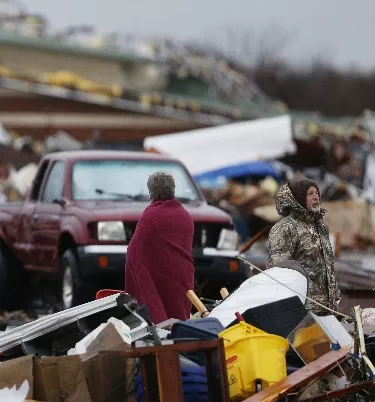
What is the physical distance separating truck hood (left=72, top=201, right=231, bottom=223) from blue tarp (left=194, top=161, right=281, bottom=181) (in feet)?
49.6

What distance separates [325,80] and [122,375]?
458 feet

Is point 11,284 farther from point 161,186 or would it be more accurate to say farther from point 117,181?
point 161,186

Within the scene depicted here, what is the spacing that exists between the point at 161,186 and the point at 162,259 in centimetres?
→ 55

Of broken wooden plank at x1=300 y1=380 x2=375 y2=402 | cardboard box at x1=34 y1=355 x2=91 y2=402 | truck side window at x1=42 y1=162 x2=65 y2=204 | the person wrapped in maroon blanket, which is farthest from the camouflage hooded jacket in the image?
truck side window at x1=42 y1=162 x2=65 y2=204

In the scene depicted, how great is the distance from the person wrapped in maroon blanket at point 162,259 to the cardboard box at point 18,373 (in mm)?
2643

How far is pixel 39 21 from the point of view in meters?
72.1

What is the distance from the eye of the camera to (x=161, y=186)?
10266 millimetres

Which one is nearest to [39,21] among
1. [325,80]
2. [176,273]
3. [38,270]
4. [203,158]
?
[203,158]

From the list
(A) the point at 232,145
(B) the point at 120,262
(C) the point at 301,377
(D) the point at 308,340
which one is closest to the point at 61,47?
(A) the point at 232,145

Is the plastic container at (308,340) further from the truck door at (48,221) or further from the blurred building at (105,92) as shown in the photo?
the blurred building at (105,92)

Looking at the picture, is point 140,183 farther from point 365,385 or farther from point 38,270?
point 365,385

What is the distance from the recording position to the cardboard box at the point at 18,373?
23.8ft

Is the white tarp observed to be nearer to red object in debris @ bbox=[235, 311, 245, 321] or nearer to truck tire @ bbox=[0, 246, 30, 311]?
truck tire @ bbox=[0, 246, 30, 311]

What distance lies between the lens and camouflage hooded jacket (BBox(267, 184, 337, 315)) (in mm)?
9516
